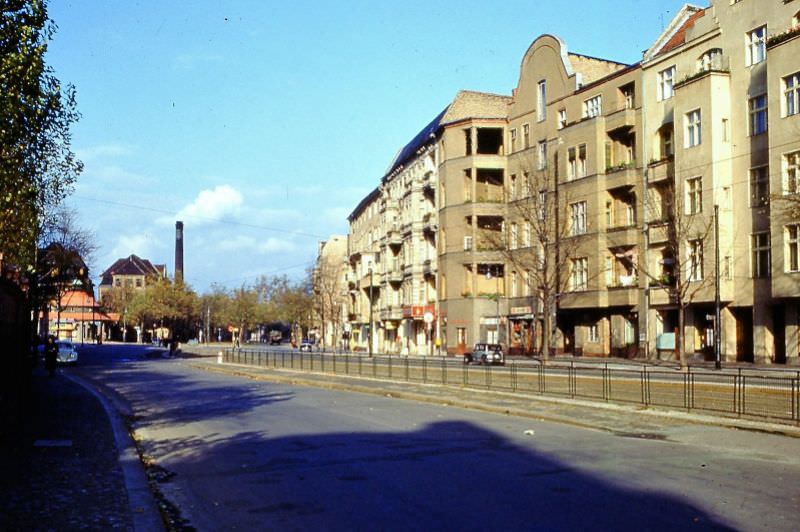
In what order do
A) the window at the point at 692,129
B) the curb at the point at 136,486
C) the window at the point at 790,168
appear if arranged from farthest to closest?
the window at the point at 692,129 → the window at the point at 790,168 → the curb at the point at 136,486

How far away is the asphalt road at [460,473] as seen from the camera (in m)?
8.73

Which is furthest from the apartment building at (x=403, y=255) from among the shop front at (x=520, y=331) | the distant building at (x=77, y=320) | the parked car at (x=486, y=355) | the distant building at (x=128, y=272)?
the distant building at (x=128, y=272)

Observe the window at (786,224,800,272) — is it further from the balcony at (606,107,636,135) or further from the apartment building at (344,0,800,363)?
the balcony at (606,107,636,135)

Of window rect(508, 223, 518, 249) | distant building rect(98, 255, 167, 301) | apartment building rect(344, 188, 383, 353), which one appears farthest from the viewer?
distant building rect(98, 255, 167, 301)

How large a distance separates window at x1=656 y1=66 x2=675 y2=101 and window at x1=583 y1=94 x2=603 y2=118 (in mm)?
5965

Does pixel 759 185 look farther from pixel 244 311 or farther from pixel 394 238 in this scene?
pixel 244 311

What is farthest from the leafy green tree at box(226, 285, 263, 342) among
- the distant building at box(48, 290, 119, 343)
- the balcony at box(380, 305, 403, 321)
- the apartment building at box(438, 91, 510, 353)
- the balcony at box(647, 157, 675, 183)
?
the balcony at box(647, 157, 675, 183)

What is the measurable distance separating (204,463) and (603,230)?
46039 mm

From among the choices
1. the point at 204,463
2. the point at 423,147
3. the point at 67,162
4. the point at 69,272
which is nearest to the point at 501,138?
the point at 423,147

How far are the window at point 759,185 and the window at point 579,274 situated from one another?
14.3m

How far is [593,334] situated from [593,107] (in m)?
15.6

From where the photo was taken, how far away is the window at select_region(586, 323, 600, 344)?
57.3m

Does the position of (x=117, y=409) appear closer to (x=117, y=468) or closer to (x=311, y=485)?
(x=117, y=468)

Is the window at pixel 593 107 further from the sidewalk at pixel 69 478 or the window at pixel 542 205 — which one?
the sidewalk at pixel 69 478
